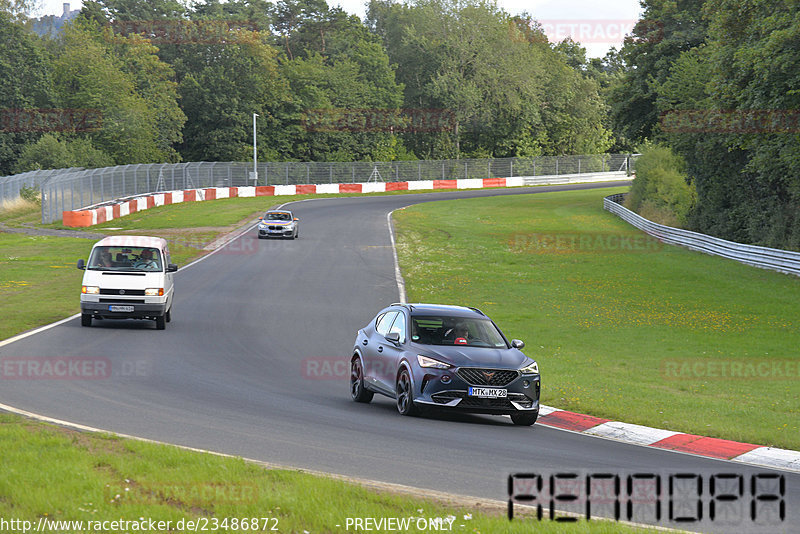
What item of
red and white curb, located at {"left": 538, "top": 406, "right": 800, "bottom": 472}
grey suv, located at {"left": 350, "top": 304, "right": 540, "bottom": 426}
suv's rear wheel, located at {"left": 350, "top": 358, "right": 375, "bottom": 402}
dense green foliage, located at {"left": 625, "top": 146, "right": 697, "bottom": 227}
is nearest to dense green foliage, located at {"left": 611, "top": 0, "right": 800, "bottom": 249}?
dense green foliage, located at {"left": 625, "top": 146, "right": 697, "bottom": 227}

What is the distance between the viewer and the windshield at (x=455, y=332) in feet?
43.7

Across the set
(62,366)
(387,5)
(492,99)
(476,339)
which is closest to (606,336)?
(476,339)

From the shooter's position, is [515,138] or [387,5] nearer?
[515,138]

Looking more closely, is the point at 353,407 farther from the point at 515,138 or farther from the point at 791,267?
the point at 515,138

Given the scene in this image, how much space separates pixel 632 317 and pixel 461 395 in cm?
1336

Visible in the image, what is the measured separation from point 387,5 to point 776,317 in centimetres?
12724

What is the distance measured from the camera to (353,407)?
13336mm

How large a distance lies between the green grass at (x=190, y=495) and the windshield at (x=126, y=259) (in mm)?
12448

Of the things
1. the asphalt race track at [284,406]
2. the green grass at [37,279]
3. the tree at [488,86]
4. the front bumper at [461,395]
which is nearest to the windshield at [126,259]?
the asphalt race track at [284,406]

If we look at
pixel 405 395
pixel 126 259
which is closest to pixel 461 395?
pixel 405 395

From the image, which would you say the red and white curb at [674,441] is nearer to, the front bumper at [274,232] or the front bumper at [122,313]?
the front bumper at [122,313]

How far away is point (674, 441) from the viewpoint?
1161cm

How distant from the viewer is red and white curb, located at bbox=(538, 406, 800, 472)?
1065cm

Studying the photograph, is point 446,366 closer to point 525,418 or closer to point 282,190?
point 525,418
